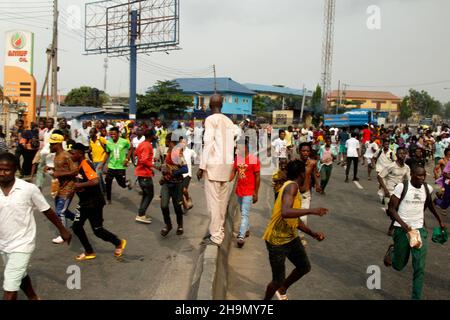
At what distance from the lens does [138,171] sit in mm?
8156

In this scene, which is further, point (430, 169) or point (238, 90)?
point (238, 90)

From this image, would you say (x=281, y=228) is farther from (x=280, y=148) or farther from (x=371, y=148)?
(x=371, y=148)

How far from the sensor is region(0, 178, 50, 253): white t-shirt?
395 cm

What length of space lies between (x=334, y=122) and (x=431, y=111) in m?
98.5

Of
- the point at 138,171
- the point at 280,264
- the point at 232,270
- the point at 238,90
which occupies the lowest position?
the point at 232,270

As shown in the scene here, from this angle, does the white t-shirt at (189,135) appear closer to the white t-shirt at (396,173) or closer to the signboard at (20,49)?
the white t-shirt at (396,173)

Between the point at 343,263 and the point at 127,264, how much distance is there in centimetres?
305

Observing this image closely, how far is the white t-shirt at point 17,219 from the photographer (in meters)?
3.95

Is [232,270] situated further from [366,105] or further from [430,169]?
[366,105]

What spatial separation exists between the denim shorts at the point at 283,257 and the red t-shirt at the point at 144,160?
158 inches

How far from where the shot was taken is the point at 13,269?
3951 millimetres

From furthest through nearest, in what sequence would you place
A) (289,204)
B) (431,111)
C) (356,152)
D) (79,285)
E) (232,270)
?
(431,111)
(356,152)
(232,270)
(79,285)
(289,204)
